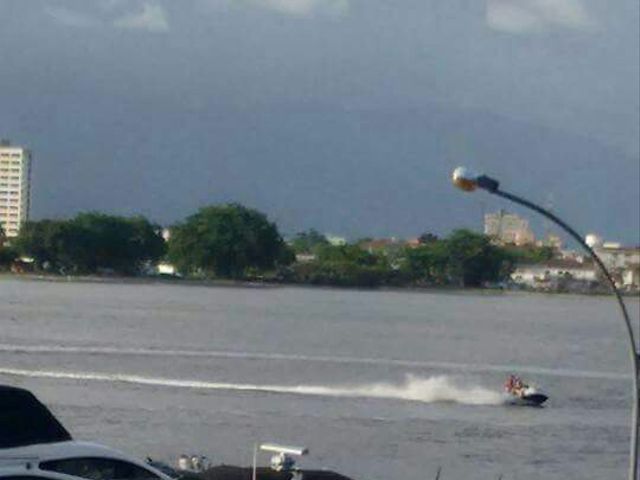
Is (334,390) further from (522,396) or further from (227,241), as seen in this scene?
(227,241)

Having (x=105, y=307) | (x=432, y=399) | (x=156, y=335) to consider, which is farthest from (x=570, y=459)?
(x=105, y=307)

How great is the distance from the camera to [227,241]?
181875 mm

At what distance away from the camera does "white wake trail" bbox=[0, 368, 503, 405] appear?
2502 inches

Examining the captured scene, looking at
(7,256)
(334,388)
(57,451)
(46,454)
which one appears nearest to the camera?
(46,454)

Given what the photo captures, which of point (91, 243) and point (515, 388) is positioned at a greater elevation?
point (91, 243)

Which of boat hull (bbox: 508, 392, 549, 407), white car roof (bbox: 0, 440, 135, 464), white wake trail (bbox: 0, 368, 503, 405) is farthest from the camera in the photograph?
white wake trail (bbox: 0, 368, 503, 405)

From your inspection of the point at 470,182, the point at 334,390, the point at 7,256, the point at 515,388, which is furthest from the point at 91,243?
the point at 470,182

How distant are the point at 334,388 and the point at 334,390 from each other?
1376 mm

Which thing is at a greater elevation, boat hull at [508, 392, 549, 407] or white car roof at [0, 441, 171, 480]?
white car roof at [0, 441, 171, 480]

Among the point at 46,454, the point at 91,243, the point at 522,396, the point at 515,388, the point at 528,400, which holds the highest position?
the point at 91,243

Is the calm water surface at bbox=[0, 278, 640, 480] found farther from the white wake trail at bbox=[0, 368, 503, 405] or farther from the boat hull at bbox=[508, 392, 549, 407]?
the boat hull at bbox=[508, 392, 549, 407]

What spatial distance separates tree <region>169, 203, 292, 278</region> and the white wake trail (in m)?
113

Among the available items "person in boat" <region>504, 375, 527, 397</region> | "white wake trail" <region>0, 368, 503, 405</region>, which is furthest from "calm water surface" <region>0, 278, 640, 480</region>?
"person in boat" <region>504, 375, 527, 397</region>

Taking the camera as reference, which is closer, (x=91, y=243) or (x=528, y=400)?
(x=528, y=400)
